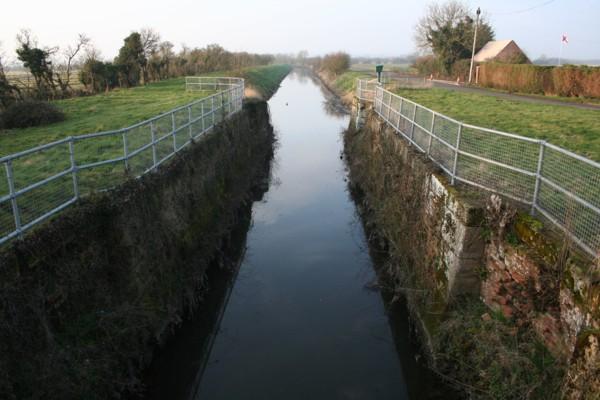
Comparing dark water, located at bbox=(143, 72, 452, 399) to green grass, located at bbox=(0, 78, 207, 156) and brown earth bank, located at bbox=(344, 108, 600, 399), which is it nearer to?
brown earth bank, located at bbox=(344, 108, 600, 399)

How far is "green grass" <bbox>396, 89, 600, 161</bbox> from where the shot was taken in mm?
11164

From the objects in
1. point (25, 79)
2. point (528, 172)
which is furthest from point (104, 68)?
point (528, 172)

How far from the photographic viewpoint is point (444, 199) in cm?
760

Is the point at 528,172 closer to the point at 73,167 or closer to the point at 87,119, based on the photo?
the point at 73,167

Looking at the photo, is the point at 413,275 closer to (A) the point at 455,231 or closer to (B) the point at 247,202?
(A) the point at 455,231

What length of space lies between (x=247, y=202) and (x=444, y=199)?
8405mm

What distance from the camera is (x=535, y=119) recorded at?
590 inches

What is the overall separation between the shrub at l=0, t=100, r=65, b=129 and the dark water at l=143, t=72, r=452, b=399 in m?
7.59

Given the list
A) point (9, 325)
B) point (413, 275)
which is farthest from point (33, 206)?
point (413, 275)

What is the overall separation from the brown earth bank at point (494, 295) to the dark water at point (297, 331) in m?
0.77

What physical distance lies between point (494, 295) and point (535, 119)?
1053 cm

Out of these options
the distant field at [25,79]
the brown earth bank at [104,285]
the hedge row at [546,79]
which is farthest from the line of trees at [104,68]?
the hedge row at [546,79]

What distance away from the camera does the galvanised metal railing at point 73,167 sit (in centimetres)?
571

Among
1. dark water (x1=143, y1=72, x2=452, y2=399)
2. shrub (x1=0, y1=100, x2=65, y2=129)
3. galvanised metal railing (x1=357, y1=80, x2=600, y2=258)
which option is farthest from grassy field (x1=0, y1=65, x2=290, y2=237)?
galvanised metal railing (x1=357, y1=80, x2=600, y2=258)
